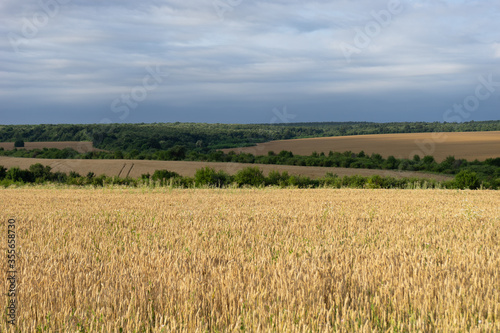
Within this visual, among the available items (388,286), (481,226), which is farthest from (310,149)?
(388,286)

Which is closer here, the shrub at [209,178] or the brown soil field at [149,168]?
the shrub at [209,178]

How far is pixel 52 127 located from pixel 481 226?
12610 centimetres

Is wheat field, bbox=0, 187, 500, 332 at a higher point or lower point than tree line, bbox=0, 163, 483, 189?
higher

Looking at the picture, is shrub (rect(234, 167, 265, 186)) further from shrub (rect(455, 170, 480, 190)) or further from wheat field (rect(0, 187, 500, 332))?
wheat field (rect(0, 187, 500, 332))

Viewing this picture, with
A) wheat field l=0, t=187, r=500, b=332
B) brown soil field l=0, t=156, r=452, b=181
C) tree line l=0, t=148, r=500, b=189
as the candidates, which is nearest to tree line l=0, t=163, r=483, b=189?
brown soil field l=0, t=156, r=452, b=181

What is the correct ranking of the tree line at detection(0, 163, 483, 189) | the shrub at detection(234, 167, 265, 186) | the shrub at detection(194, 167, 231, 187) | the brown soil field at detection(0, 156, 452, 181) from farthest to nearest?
the brown soil field at detection(0, 156, 452, 181) < the shrub at detection(234, 167, 265, 186) < the shrub at detection(194, 167, 231, 187) < the tree line at detection(0, 163, 483, 189)

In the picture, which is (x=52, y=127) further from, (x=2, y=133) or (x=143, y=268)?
(x=143, y=268)

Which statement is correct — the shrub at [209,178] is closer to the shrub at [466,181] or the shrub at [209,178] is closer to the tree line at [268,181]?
the tree line at [268,181]

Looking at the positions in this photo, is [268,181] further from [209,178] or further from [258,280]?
[258,280]

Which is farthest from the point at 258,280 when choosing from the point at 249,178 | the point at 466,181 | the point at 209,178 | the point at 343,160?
the point at 343,160

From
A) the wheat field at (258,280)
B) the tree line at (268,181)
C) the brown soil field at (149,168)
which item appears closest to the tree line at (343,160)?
the brown soil field at (149,168)

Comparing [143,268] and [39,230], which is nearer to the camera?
[143,268]

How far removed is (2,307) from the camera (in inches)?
154

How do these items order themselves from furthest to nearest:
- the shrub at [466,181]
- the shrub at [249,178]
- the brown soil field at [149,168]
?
the brown soil field at [149,168]
the shrub at [249,178]
the shrub at [466,181]
